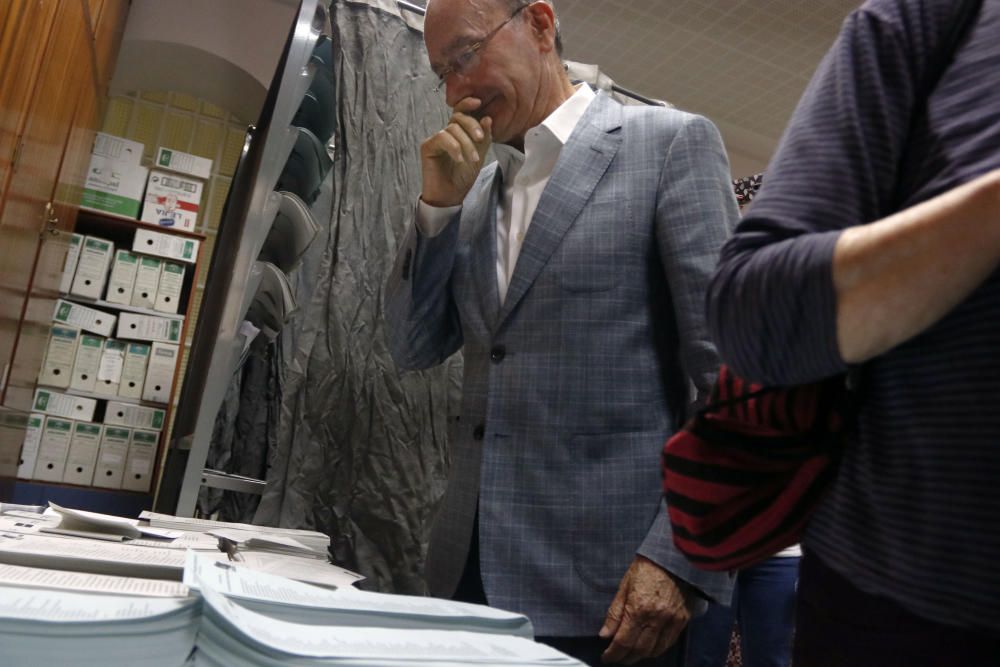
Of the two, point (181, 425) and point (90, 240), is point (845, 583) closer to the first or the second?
point (181, 425)

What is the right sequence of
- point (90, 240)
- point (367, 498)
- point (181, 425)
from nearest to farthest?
point (367, 498), point (181, 425), point (90, 240)

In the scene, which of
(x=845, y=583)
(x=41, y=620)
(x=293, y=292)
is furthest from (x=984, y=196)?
(x=293, y=292)

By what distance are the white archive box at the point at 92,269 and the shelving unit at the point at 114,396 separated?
0.03 meters

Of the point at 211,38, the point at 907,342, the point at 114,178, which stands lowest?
the point at 907,342

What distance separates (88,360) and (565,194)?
2951mm

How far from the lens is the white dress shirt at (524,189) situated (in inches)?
45.4

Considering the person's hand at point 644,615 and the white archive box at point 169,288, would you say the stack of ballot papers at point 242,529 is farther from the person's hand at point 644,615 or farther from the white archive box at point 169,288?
the white archive box at point 169,288

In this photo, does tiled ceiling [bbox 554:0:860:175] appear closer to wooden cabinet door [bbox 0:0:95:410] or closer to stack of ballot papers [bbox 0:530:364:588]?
wooden cabinet door [bbox 0:0:95:410]

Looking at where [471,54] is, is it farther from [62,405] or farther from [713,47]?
[713,47]

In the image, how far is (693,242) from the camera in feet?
3.26

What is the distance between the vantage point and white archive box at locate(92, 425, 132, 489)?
3314 millimetres

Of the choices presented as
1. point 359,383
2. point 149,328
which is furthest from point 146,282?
point 359,383

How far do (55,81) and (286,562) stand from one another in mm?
2329

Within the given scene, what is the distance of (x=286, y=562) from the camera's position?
0.84 meters
